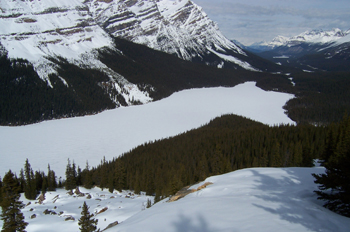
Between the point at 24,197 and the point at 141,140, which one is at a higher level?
the point at 141,140

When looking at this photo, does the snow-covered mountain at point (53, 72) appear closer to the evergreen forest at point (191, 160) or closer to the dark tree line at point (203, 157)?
the evergreen forest at point (191, 160)

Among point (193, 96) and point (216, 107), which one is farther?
point (193, 96)

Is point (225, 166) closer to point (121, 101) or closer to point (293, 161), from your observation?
point (293, 161)

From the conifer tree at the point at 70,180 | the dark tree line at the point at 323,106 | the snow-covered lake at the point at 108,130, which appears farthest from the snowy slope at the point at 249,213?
the dark tree line at the point at 323,106

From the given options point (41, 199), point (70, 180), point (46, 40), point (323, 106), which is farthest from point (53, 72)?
point (323, 106)

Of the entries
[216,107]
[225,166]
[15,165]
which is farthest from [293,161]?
[216,107]

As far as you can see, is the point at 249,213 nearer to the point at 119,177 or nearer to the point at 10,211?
the point at 10,211
